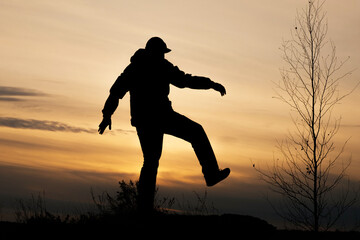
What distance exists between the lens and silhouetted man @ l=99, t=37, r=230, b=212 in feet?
25.2

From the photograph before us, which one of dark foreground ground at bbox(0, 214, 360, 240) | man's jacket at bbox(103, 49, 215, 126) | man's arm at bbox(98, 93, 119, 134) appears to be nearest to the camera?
dark foreground ground at bbox(0, 214, 360, 240)

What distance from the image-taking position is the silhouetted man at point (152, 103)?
303 inches

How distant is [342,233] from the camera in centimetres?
959

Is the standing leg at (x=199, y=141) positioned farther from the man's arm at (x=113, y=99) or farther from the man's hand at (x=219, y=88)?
the man's arm at (x=113, y=99)

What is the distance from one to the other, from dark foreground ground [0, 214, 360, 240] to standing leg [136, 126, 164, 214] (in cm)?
30

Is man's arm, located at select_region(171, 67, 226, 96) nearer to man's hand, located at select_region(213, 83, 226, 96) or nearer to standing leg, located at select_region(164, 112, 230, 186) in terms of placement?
man's hand, located at select_region(213, 83, 226, 96)

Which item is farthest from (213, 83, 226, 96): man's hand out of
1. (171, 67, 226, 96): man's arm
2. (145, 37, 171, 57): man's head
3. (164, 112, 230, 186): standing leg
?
(145, 37, 171, 57): man's head

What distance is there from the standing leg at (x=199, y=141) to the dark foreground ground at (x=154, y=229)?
0.74 meters

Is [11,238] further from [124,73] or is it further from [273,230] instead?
[273,230]

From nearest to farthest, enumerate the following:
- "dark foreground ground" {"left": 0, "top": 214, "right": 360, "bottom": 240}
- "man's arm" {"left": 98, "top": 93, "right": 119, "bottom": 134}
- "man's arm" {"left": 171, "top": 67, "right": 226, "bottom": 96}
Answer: "dark foreground ground" {"left": 0, "top": 214, "right": 360, "bottom": 240}
"man's arm" {"left": 171, "top": 67, "right": 226, "bottom": 96}
"man's arm" {"left": 98, "top": 93, "right": 119, "bottom": 134}

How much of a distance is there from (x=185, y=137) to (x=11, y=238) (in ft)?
10.5

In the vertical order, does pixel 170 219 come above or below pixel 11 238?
above

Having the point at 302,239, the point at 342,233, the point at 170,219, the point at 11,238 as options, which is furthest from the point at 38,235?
the point at 342,233

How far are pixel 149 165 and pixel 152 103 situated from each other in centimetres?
105
